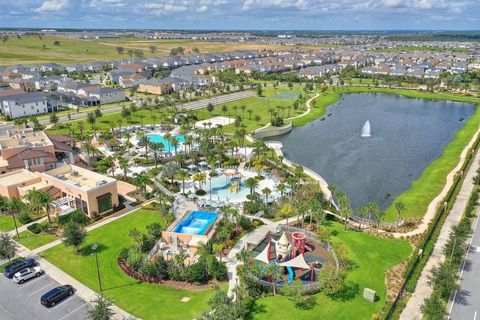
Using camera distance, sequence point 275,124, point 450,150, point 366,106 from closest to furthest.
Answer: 1. point 450,150
2. point 275,124
3. point 366,106

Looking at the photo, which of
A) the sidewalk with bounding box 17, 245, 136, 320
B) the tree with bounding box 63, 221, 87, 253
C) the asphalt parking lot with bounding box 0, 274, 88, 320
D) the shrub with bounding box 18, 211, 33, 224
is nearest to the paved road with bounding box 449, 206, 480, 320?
the sidewalk with bounding box 17, 245, 136, 320

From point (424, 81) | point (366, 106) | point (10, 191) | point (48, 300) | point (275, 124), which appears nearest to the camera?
point (48, 300)

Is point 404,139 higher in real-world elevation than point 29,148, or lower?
lower

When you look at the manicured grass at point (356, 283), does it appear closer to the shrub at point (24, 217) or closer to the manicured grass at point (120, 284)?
the manicured grass at point (120, 284)

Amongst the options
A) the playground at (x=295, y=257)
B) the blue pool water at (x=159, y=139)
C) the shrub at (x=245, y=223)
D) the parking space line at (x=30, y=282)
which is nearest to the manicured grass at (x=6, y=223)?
the parking space line at (x=30, y=282)

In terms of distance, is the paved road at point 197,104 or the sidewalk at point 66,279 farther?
the paved road at point 197,104

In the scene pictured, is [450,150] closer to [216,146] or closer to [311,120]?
[311,120]

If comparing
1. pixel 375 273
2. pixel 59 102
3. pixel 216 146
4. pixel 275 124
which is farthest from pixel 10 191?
pixel 59 102

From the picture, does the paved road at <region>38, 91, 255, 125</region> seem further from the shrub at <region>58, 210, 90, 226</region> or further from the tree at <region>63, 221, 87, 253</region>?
the tree at <region>63, 221, 87, 253</region>

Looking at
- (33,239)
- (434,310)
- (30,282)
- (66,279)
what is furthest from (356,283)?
(33,239)
